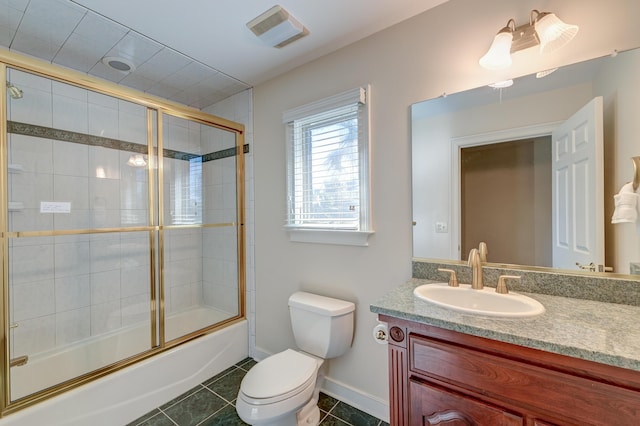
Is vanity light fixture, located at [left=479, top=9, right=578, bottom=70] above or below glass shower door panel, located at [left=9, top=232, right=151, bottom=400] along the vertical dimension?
above

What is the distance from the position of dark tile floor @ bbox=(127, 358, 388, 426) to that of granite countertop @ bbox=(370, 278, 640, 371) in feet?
3.28

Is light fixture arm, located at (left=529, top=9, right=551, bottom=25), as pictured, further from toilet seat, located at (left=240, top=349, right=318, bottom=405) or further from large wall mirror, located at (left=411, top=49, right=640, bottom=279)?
toilet seat, located at (left=240, top=349, right=318, bottom=405)

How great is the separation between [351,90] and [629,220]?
1432 mm

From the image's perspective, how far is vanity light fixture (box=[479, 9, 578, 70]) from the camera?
44.5 inches

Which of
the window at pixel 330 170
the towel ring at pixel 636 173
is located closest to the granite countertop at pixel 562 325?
the towel ring at pixel 636 173

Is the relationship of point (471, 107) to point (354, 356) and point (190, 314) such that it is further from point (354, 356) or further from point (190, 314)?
point (190, 314)

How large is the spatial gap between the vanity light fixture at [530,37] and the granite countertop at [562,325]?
1.07 meters

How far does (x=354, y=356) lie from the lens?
1.77 m

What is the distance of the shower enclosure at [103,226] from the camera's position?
5.43ft

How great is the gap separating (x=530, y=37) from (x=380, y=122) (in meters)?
0.75

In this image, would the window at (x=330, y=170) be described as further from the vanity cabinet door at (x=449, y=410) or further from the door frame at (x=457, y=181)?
the vanity cabinet door at (x=449, y=410)

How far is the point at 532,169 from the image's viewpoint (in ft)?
4.17

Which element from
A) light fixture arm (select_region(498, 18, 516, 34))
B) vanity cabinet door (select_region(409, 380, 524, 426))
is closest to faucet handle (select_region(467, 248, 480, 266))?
vanity cabinet door (select_region(409, 380, 524, 426))

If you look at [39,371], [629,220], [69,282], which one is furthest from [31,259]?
[629,220]
